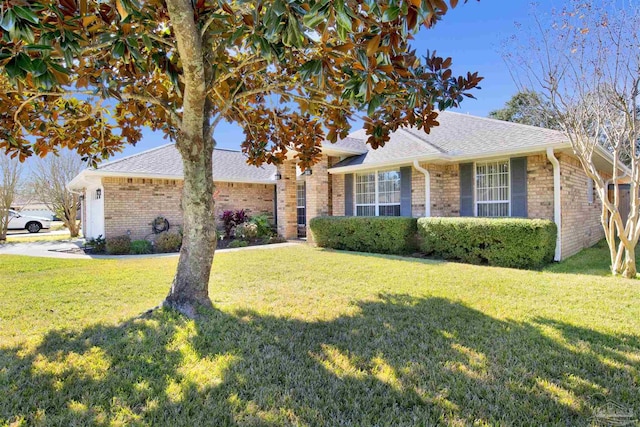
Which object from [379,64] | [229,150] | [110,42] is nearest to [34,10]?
[110,42]

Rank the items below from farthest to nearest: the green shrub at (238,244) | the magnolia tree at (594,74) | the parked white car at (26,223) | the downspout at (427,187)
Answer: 1. the parked white car at (26,223)
2. the green shrub at (238,244)
3. the downspout at (427,187)
4. the magnolia tree at (594,74)

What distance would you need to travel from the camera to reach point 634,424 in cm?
235

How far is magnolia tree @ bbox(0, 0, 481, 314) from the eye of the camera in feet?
7.75

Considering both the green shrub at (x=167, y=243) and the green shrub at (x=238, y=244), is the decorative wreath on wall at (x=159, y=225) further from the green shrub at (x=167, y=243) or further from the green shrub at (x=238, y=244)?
the green shrub at (x=238, y=244)

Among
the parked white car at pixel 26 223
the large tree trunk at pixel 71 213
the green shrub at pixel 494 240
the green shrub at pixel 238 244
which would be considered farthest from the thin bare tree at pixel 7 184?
→ the green shrub at pixel 494 240

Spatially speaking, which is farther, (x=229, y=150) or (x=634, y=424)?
(x=229, y=150)

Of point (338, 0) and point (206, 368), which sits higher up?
point (338, 0)

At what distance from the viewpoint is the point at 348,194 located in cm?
1349

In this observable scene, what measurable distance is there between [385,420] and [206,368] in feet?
5.47

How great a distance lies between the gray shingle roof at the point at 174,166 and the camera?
13.2 metres

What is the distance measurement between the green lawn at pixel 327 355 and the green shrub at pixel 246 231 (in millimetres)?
7996

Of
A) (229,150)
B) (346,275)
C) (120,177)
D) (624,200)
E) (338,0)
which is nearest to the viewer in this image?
(338,0)

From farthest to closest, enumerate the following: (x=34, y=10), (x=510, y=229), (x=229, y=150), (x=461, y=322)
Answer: (x=229, y=150), (x=510, y=229), (x=461, y=322), (x=34, y=10)

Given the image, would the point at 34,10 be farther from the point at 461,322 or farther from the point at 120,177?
the point at 120,177
